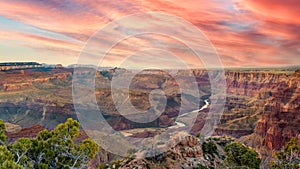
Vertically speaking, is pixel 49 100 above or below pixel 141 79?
below

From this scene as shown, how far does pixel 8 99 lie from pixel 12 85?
14356mm

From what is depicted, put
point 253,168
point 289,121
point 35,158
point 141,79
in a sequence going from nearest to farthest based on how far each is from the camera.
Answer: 1. point 35,158
2. point 253,168
3. point 289,121
4. point 141,79

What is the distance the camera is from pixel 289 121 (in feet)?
306

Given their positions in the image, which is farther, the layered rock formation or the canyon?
the canyon

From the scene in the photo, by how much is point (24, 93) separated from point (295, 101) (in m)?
125

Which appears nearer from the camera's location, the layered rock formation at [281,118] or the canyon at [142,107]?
the layered rock formation at [281,118]

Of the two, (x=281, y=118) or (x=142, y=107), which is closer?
(x=281, y=118)

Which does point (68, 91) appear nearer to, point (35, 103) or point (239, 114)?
point (35, 103)

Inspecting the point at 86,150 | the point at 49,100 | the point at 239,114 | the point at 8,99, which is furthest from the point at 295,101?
the point at 8,99

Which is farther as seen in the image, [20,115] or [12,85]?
[12,85]

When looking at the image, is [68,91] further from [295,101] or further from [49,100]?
[295,101]

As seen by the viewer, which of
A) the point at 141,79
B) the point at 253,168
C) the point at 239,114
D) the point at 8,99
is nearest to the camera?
the point at 253,168

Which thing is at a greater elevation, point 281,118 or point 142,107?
point 142,107

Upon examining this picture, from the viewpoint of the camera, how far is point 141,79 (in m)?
163
